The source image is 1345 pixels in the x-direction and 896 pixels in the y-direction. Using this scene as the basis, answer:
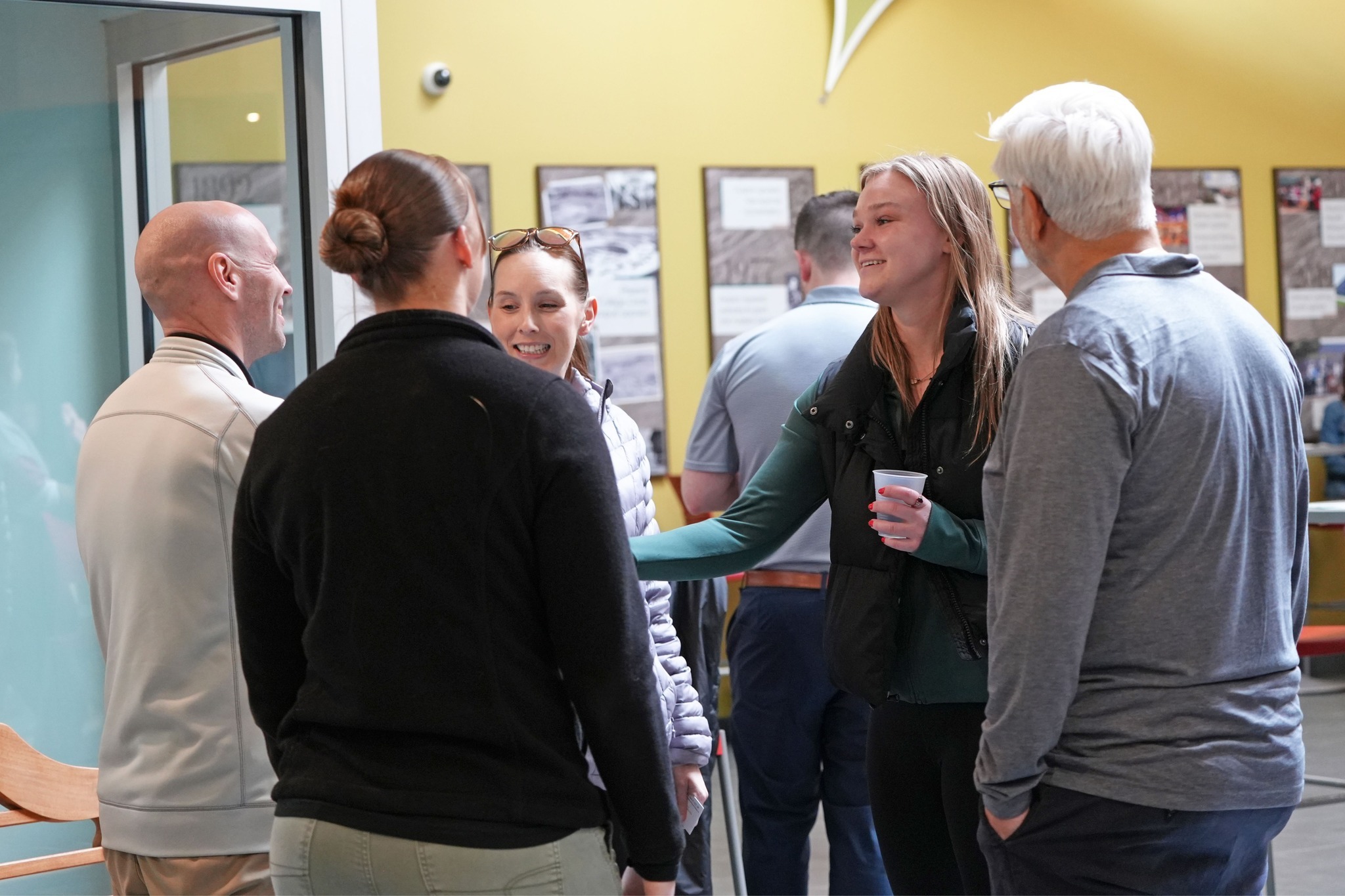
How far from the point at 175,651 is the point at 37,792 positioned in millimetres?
1074

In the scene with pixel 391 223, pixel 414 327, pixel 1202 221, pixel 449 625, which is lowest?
pixel 449 625

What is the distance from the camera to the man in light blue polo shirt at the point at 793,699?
9.48 ft

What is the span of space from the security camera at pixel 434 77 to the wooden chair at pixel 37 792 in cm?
357

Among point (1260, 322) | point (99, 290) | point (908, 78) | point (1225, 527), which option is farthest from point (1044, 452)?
point (908, 78)

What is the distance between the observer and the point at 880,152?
600cm

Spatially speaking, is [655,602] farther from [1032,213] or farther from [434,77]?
[434,77]

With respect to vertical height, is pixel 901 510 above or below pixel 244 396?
below

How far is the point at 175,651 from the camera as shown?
170 centimetres

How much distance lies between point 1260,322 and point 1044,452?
34 centimetres

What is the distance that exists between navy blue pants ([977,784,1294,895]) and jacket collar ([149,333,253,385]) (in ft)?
4.06

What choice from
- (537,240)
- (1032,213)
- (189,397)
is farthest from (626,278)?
(1032,213)

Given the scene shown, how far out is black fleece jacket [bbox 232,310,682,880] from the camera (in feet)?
4.08

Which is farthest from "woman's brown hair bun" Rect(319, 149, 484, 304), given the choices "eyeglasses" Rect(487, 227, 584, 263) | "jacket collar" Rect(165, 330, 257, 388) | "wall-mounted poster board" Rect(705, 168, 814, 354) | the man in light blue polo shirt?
"wall-mounted poster board" Rect(705, 168, 814, 354)

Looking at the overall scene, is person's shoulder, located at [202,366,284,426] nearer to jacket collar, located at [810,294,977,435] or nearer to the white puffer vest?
the white puffer vest
